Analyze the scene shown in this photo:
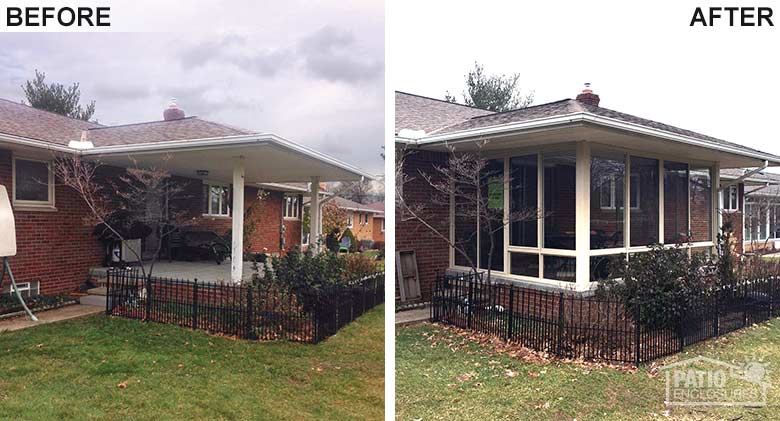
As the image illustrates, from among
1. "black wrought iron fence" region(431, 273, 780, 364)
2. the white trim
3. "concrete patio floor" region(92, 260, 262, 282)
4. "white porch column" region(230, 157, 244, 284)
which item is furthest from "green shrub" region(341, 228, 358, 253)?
the white trim

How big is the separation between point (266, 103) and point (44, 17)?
1367 mm

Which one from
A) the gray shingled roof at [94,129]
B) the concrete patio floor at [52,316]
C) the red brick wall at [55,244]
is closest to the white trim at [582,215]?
the gray shingled roof at [94,129]

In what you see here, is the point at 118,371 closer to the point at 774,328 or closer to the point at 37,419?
the point at 37,419

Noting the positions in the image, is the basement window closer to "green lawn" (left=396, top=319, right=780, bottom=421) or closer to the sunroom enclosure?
"green lawn" (left=396, top=319, right=780, bottom=421)

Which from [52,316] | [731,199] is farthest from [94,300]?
[731,199]

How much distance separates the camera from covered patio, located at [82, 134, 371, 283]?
3.51 m

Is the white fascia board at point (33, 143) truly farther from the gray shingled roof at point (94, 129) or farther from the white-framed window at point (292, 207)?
the white-framed window at point (292, 207)

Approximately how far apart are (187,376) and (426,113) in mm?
2266

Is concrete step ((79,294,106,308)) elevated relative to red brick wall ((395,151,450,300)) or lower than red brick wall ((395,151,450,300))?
lower

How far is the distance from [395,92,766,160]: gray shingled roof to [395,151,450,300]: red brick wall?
272 millimetres

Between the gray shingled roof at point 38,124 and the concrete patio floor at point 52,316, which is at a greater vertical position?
the gray shingled roof at point 38,124

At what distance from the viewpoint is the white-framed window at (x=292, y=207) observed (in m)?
5.05

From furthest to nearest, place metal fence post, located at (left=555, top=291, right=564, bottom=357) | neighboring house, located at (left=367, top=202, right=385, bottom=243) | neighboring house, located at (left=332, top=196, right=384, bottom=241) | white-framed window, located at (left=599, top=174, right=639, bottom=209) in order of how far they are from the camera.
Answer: white-framed window, located at (left=599, top=174, right=639, bottom=209) → metal fence post, located at (left=555, top=291, right=564, bottom=357) → neighboring house, located at (left=332, top=196, right=384, bottom=241) → neighboring house, located at (left=367, top=202, right=385, bottom=243)

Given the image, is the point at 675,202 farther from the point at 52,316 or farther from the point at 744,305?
the point at 52,316
